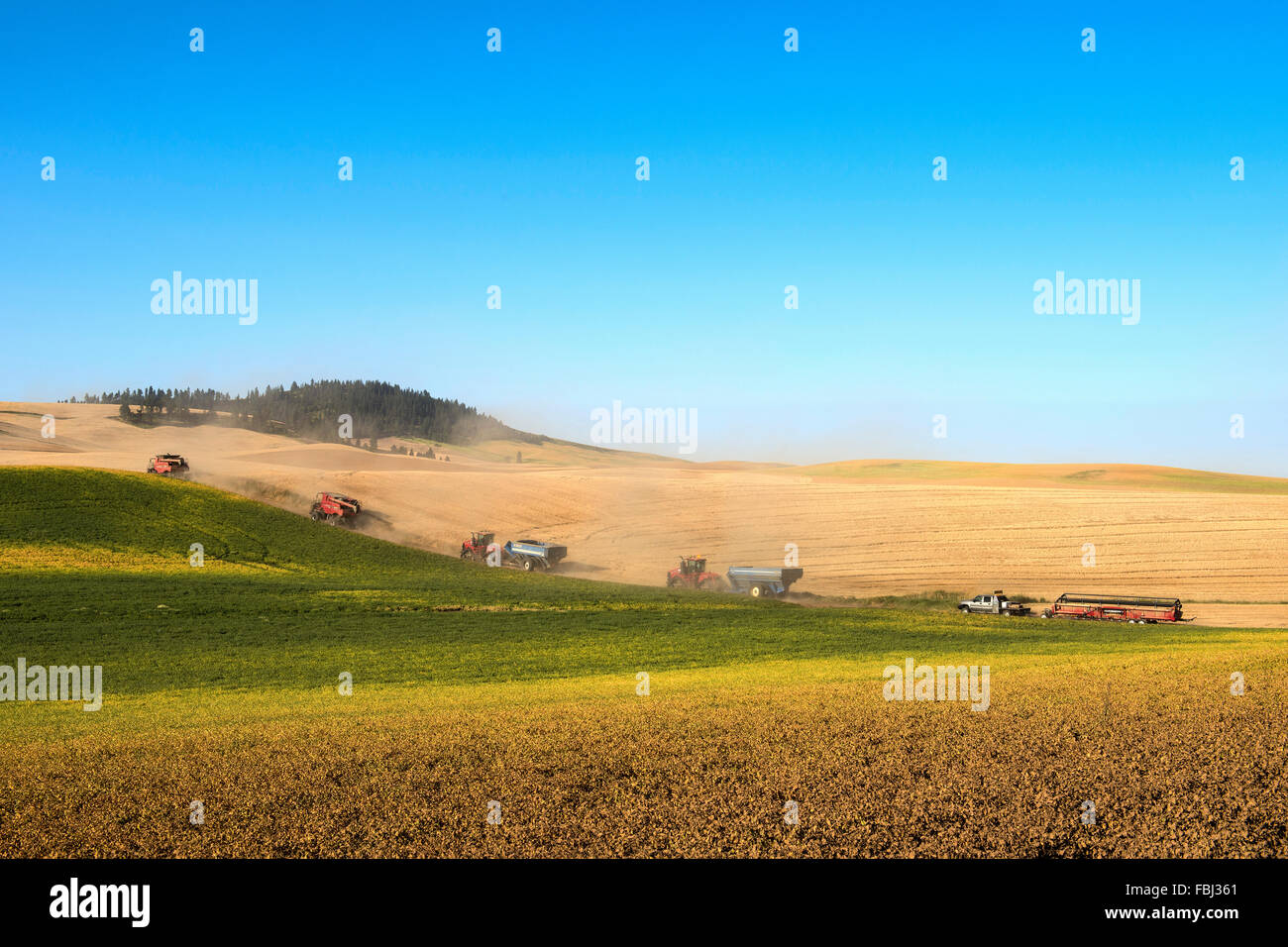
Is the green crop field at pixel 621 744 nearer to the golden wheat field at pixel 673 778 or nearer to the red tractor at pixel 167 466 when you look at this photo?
the golden wheat field at pixel 673 778

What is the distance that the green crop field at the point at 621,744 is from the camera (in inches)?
444

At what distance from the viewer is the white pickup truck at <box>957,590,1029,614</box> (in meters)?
48.3

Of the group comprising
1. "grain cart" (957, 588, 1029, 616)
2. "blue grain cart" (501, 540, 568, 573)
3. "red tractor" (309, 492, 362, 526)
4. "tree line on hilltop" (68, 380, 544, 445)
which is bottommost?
"grain cart" (957, 588, 1029, 616)

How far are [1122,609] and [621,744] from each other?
39383 millimetres

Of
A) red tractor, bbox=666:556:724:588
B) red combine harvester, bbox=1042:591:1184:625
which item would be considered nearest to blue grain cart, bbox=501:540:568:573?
red tractor, bbox=666:556:724:588

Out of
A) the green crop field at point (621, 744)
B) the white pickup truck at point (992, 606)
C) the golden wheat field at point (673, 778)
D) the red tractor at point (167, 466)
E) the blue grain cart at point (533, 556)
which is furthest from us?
the red tractor at point (167, 466)

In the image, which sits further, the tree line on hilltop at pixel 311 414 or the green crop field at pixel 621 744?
the tree line on hilltop at pixel 311 414

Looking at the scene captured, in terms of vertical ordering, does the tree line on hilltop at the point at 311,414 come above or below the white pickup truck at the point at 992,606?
above

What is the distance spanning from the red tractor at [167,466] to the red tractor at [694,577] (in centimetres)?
5223

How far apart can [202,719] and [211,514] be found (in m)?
55.3

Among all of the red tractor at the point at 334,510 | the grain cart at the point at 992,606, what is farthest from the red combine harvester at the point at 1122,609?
the red tractor at the point at 334,510

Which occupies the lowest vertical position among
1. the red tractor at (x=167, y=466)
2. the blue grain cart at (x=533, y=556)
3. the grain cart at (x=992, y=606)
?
the grain cart at (x=992, y=606)

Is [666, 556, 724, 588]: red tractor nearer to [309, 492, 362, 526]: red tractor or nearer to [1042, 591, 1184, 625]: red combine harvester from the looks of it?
[1042, 591, 1184, 625]: red combine harvester

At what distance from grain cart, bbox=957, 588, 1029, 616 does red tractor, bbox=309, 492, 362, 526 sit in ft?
164
